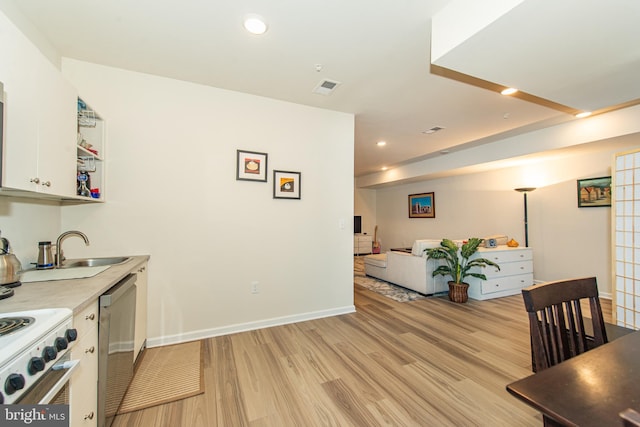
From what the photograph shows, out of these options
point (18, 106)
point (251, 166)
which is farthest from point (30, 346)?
point (251, 166)

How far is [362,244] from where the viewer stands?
28.3 feet

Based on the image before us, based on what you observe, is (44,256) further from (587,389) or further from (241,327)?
(587,389)

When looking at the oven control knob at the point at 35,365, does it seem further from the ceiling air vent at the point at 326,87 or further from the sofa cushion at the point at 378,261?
the sofa cushion at the point at 378,261

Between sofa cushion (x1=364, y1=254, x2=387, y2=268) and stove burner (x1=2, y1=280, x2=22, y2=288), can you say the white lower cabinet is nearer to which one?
stove burner (x1=2, y1=280, x2=22, y2=288)

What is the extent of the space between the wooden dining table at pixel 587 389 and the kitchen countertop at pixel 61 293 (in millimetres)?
1686

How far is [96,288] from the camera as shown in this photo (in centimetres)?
137

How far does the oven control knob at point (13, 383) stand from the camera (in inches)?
28.9

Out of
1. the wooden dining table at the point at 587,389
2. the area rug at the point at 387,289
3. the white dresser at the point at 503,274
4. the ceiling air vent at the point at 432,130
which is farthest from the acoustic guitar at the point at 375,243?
the wooden dining table at the point at 587,389

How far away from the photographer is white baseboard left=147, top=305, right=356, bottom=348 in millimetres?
2537

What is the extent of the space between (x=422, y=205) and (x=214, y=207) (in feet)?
Result: 20.1

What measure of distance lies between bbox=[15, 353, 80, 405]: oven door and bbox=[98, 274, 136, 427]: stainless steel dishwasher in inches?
13.8

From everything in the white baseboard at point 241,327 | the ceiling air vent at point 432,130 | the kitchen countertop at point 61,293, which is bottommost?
the white baseboard at point 241,327

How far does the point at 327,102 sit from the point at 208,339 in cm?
291

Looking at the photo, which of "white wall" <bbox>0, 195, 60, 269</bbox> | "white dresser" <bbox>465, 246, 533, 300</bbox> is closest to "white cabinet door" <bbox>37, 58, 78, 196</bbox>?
"white wall" <bbox>0, 195, 60, 269</bbox>
